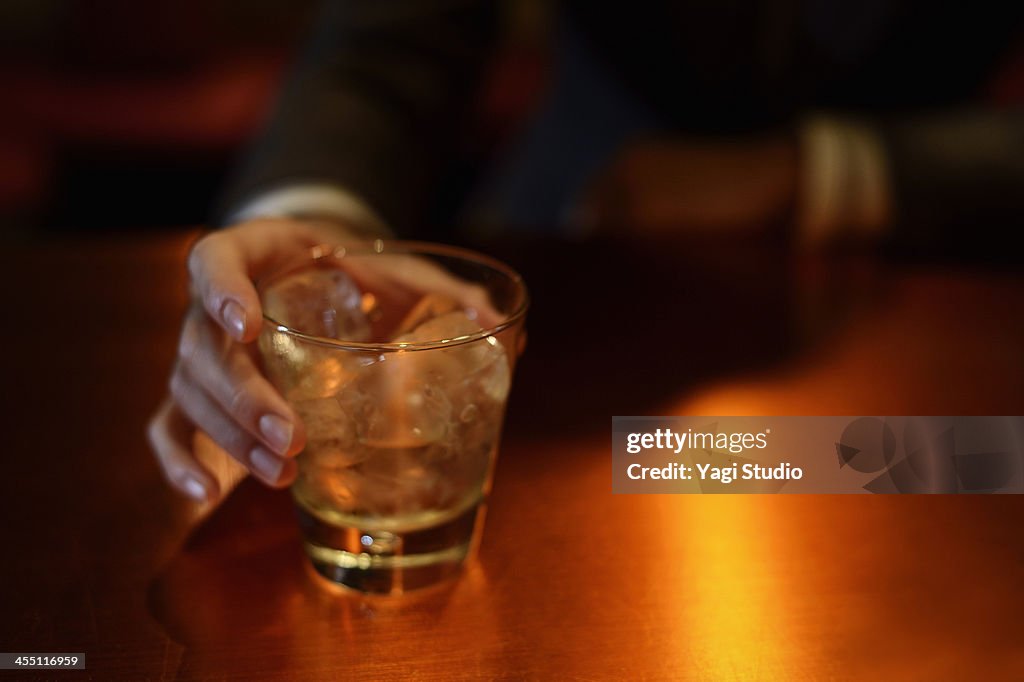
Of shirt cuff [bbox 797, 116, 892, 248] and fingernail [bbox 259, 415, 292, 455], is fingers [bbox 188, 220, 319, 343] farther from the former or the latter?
shirt cuff [bbox 797, 116, 892, 248]

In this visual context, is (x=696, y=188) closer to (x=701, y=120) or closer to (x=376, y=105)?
(x=701, y=120)

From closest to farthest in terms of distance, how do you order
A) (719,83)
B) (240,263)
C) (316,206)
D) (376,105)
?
(240,263)
(316,206)
(376,105)
(719,83)

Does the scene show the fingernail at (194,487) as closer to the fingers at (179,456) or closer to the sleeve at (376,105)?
the fingers at (179,456)

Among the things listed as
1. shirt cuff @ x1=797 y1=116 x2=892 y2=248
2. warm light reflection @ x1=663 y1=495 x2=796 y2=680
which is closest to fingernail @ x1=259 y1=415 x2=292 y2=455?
warm light reflection @ x1=663 y1=495 x2=796 y2=680

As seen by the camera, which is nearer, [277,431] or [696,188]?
[277,431]

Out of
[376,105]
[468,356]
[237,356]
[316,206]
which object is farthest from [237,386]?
[376,105]

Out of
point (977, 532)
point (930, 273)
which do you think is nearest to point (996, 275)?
point (930, 273)
